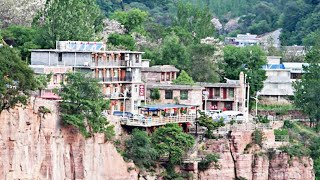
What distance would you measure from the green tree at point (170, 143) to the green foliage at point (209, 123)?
2702 millimetres

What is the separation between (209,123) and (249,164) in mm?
3855

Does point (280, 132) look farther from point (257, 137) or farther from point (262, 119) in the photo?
point (257, 137)

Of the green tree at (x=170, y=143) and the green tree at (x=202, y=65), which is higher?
the green tree at (x=202, y=65)

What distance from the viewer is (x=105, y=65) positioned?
261 feet

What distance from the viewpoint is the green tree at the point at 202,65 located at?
299ft

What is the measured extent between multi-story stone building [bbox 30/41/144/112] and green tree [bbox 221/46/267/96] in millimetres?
12129

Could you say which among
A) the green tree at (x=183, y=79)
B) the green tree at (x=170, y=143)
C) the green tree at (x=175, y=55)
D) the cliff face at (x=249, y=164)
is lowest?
the cliff face at (x=249, y=164)

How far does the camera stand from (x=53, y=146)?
68188 mm

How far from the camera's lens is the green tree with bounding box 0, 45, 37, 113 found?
63.9m

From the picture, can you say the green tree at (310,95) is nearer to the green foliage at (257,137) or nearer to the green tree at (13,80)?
the green foliage at (257,137)

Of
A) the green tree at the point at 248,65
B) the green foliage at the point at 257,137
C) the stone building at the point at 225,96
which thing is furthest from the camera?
the green tree at the point at 248,65

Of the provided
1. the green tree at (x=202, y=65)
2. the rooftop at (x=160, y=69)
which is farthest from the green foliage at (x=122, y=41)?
the rooftop at (x=160, y=69)

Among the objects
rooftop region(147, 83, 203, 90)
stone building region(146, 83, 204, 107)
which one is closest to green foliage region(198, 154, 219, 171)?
stone building region(146, 83, 204, 107)

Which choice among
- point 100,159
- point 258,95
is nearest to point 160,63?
point 258,95
